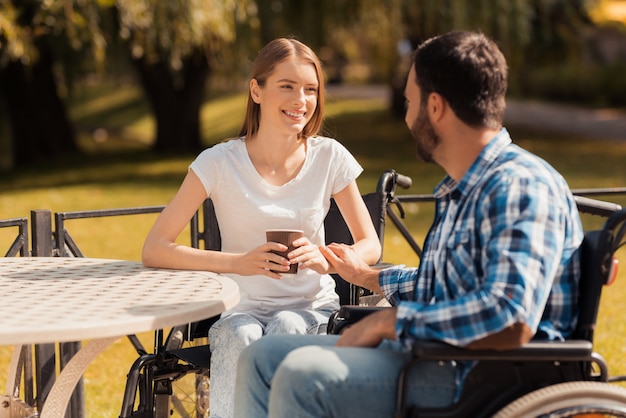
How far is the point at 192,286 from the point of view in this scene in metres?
2.99

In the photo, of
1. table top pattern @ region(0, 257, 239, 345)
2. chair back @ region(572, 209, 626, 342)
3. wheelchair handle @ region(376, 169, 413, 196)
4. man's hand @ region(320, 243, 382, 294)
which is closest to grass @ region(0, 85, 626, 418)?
wheelchair handle @ region(376, 169, 413, 196)

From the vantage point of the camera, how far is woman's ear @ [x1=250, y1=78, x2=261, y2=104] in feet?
11.4

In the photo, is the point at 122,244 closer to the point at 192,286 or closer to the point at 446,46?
the point at 192,286

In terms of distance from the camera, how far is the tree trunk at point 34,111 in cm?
1867

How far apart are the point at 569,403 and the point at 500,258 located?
14.4 inches

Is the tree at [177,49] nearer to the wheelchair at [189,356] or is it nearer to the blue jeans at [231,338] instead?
the wheelchair at [189,356]

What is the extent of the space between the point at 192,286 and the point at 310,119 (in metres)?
0.84

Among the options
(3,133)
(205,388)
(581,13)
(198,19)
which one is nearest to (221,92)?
(3,133)

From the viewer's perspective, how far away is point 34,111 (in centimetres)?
1905

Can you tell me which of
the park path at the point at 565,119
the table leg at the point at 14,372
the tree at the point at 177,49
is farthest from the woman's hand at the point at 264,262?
the park path at the point at 565,119

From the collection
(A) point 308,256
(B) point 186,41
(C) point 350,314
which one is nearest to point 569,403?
(C) point 350,314

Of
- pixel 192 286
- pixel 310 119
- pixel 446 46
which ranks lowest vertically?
pixel 192 286

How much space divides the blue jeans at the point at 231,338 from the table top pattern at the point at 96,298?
16cm

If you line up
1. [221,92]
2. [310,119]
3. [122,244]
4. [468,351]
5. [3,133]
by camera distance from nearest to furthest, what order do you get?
1. [468,351]
2. [310,119]
3. [122,244]
4. [3,133]
5. [221,92]
